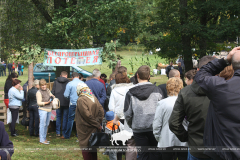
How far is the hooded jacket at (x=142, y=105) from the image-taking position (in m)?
4.15

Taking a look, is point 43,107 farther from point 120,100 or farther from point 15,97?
point 120,100

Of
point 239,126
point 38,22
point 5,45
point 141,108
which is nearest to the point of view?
point 239,126

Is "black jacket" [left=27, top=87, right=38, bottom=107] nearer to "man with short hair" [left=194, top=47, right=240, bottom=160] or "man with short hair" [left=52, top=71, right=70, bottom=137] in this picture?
"man with short hair" [left=52, top=71, right=70, bottom=137]

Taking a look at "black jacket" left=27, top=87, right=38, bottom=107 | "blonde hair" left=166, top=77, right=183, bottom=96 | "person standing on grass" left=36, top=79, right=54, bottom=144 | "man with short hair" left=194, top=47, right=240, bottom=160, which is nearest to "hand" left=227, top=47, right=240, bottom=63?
"man with short hair" left=194, top=47, right=240, bottom=160

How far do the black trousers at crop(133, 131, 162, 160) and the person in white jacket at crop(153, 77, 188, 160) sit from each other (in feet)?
0.96

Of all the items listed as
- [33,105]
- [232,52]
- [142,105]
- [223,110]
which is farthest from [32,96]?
[232,52]

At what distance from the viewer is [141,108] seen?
416 cm

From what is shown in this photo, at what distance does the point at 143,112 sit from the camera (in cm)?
415

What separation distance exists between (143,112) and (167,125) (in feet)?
1.59

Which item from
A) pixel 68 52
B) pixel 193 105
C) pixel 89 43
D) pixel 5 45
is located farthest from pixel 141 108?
pixel 5 45

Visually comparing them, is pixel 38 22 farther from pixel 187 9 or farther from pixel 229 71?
pixel 229 71

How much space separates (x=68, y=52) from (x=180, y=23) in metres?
5.96

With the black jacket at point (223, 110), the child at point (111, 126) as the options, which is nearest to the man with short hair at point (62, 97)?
the child at point (111, 126)

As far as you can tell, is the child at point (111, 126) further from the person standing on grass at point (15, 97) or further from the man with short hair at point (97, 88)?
the person standing on grass at point (15, 97)
